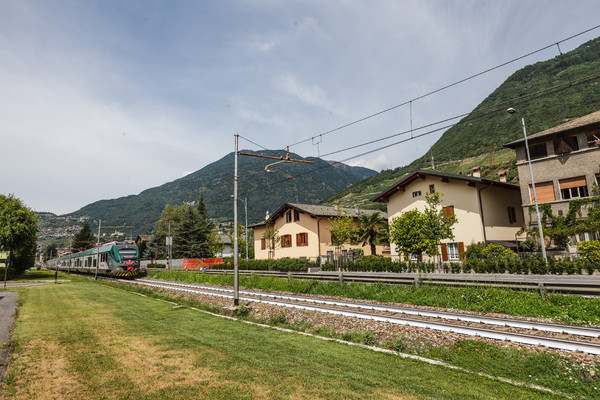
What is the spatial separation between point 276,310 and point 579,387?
10013 mm

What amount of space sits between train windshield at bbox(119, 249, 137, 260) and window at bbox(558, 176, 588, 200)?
1690 inches

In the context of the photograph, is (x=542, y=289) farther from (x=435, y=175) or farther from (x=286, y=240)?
(x=286, y=240)

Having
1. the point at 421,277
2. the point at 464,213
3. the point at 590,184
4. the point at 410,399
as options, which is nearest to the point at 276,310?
the point at 421,277

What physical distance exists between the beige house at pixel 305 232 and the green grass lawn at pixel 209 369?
94.8 ft

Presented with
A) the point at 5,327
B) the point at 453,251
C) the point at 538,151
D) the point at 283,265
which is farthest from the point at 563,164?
the point at 5,327

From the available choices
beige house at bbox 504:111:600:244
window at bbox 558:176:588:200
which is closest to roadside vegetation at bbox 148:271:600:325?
beige house at bbox 504:111:600:244

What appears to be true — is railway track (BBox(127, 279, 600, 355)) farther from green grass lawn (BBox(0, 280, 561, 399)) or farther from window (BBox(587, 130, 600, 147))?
window (BBox(587, 130, 600, 147))

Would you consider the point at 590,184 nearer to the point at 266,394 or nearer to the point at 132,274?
the point at 266,394

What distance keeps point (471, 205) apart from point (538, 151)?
823cm

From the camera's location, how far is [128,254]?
35469 mm

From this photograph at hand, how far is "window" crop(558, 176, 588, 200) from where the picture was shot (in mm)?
28234

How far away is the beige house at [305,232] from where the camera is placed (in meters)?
40.3

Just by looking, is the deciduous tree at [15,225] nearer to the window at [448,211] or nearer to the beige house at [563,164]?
the window at [448,211]

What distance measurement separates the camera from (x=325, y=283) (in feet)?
61.9
